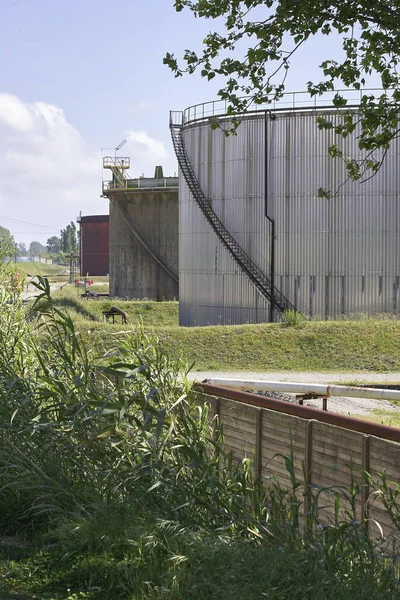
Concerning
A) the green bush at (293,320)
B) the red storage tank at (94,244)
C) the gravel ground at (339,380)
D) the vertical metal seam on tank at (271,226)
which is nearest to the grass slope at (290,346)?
the green bush at (293,320)

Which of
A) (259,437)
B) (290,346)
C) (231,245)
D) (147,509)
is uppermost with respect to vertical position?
(231,245)

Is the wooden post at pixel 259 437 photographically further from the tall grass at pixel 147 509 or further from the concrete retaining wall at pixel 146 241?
the concrete retaining wall at pixel 146 241

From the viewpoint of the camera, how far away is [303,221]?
101ft

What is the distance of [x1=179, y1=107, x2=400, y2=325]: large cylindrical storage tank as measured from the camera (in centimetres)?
3031

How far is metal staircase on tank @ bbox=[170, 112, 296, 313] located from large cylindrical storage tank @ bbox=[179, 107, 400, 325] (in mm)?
207

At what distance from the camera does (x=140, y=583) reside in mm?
5285

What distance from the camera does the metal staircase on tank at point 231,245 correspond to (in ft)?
104

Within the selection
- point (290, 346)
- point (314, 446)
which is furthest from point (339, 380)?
point (314, 446)

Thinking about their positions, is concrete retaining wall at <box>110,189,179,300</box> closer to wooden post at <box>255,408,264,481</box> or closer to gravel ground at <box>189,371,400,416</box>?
gravel ground at <box>189,371,400,416</box>

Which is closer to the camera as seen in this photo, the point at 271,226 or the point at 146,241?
the point at 271,226

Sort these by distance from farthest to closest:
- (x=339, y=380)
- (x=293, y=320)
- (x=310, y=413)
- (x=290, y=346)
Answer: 1. (x=293, y=320)
2. (x=290, y=346)
3. (x=339, y=380)
4. (x=310, y=413)

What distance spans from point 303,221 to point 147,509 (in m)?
25.6

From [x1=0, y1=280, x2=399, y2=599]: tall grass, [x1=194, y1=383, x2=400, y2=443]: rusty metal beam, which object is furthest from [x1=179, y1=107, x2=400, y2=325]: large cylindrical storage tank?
[x1=0, y1=280, x2=399, y2=599]: tall grass

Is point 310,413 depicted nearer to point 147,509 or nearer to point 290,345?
point 147,509
